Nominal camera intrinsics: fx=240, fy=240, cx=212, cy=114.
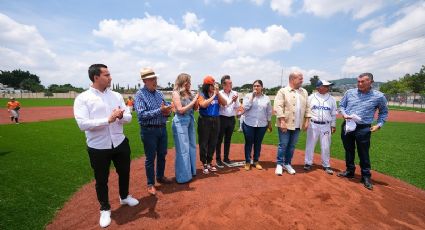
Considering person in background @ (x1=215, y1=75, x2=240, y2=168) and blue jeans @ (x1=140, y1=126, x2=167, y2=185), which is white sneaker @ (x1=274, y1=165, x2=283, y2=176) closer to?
person in background @ (x1=215, y1=75, x2=240, y2=168)

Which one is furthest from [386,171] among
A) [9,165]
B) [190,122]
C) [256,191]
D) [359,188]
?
[9,165]

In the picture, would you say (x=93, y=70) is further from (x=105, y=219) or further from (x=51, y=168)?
(x=51, y=168)

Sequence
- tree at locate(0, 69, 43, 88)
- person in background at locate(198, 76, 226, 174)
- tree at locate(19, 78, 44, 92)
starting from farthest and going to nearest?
tree at locate(0, 69, 43, 88)
tree at locate(19, 78, 44, 92)
person in background at locate(198, 76, 226, 174)

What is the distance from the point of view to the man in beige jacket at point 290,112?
5.36 metres

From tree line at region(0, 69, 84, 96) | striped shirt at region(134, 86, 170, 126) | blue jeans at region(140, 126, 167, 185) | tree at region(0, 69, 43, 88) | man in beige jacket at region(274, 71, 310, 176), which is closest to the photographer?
striped shirt at region(134, 86, 170, 126)

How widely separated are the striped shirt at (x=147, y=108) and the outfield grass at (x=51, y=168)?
2.04 m

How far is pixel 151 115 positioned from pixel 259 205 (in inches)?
92.1

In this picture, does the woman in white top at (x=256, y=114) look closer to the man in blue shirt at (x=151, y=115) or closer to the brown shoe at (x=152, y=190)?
the man in blue shirt at (x=151, y=115)

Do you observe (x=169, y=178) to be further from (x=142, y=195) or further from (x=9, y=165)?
(x=9, y=165)

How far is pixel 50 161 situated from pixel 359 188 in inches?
298

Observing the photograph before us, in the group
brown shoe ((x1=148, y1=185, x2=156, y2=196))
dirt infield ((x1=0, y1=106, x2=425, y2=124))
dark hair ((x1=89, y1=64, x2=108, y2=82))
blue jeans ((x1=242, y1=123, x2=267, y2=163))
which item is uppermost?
dark hair ((x1=89, y1=64, x2=108, y2=82))

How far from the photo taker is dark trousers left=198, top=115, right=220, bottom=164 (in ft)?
17.5

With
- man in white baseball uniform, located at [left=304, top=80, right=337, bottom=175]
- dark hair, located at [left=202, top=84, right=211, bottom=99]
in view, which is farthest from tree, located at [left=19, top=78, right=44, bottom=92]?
man in white baseball uniform, located at [left=304, top=80, right=337, bottom=175]

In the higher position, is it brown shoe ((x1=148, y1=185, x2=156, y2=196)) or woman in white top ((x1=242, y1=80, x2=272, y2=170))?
woman in white top ((x1=242, y1=80, x2=272, y2=170))
